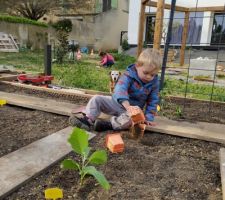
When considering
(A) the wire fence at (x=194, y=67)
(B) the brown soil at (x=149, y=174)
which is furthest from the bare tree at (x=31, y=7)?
(B) the brown soil at (x=149, y=174)

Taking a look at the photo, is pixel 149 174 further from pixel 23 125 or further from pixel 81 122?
pixel 23 125

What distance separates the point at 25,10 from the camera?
18.1m

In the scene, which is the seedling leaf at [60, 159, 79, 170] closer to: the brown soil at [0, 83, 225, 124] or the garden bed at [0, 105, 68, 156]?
the garden bed at [0, 105, 68, 156]

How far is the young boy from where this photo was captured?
2.31m

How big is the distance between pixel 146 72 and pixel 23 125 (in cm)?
110

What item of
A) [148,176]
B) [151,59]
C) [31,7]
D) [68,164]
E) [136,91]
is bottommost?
[148,176]

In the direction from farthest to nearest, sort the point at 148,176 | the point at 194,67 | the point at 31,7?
1. the point at 31,7
2. the point at 194,67
3. the point at 148,176

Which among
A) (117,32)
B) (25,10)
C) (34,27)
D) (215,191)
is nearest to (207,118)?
(215,191)

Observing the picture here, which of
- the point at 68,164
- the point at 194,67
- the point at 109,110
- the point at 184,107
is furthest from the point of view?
the point at 194,67

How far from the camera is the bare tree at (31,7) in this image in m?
16.9

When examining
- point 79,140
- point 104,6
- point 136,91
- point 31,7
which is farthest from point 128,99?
point 104,6

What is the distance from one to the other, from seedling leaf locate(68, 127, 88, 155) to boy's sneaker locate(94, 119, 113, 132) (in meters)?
0.85

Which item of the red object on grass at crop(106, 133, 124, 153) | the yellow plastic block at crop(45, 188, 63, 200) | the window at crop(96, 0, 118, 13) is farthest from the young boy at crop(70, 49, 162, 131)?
the window at crop(96, 0, 118, 13)

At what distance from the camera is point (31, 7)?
58.3 ft
